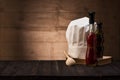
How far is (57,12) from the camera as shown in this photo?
8.63 feet

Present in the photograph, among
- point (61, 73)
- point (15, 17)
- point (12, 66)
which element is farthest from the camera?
point (15, 17)

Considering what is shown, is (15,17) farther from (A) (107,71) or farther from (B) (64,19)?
(A) (107,71)

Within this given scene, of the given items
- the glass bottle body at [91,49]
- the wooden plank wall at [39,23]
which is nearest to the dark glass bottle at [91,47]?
the glass bottle body at [91,49]

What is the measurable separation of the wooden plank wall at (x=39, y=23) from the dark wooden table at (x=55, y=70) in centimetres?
57

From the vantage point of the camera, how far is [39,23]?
104 inches

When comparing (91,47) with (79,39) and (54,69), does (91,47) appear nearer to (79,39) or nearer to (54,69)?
(79,39)

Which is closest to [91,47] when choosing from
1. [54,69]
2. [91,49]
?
[91,49]

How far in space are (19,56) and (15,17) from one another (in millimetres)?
405

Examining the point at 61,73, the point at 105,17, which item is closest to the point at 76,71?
the point at 61,73

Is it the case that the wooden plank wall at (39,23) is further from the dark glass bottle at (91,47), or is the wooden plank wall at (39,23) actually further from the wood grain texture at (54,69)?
the dark glass bottle at (91,47)

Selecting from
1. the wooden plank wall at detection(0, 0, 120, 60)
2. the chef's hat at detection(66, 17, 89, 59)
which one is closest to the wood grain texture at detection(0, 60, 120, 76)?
the chef's hat at detection(66, 17, 89, 59)

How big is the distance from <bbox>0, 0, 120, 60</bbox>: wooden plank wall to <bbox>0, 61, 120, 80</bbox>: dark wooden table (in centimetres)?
57

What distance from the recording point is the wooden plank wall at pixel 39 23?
8.57 ft

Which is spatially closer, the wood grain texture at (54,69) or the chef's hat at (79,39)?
the wood grain texture at (54,69)
